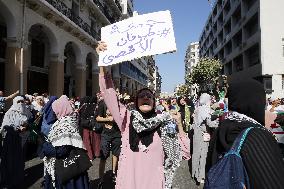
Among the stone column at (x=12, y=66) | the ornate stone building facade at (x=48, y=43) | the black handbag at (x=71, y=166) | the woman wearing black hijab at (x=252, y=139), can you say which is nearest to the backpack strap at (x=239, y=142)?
the woman wearing black hijab at (x=252, y=139)

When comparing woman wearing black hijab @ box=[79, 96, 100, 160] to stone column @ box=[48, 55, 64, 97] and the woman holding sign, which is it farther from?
stone column @ box=[48, 55, 64, 97]

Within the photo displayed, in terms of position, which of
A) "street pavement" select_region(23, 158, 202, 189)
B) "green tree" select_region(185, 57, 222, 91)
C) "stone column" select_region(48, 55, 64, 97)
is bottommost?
"street pavement" select_region(23, 158, 202, 189)

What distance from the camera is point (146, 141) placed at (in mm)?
3357

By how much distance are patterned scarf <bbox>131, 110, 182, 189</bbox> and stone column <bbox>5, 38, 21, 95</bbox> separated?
13.4 metres

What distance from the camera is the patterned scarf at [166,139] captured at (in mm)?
3344

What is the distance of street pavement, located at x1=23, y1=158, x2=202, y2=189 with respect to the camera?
655 centimetres

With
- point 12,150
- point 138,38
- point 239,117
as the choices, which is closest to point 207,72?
point 12,150

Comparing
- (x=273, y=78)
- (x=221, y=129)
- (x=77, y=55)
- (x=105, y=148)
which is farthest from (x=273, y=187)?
(x=273, y=78)

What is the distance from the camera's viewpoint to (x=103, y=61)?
11.3 ft

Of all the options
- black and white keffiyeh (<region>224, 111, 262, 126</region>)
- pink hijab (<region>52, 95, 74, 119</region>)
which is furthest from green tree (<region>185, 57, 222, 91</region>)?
black and white keffiyeh (<region>224, 111, 262, 126</region>)

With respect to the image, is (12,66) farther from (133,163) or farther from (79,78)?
(133,163)

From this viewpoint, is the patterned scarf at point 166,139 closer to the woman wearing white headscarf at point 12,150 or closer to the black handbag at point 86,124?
the woman wearing white headscarf at point 12,150

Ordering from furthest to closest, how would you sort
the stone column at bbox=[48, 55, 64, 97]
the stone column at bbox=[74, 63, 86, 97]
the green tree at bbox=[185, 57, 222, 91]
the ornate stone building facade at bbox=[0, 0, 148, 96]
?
the green tree at bbox=[185, 57, 222, 91], the stone column at bbox=[74, 63, 86, 97], the stone column at bbox=[48, 55, 64, 97], the ornate stone building facade at bbox=[0, 0, 148, 96]

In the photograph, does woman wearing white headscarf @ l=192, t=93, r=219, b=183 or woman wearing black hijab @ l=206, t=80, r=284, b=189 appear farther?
woman wearing white headscarf @ l=192, t=93, r=219, b=183
